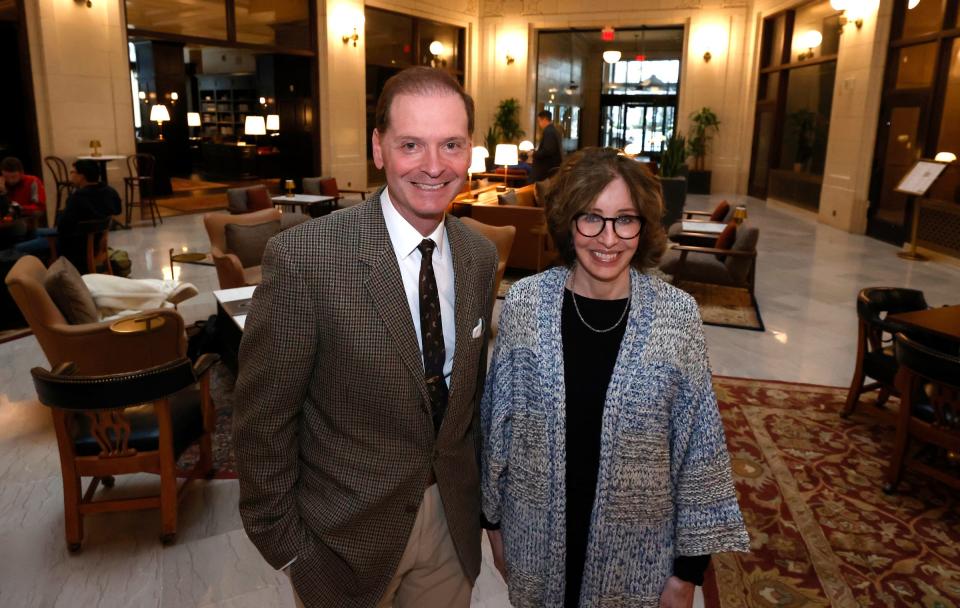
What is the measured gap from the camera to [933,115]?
10.2 meters

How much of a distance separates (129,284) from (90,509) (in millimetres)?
2145

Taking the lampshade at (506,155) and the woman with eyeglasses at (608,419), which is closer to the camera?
the woman with eyeglasses at (608,419)

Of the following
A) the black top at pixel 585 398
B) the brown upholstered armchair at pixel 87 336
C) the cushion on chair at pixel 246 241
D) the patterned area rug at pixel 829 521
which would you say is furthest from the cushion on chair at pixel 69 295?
the patterned area rug at pixel 829 521

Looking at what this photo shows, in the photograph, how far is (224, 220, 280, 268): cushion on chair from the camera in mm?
6312

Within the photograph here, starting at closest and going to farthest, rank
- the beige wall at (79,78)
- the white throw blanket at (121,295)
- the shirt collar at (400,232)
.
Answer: the shirt collar at (400,232)
the white throw blanket at (121,295)
the beige wall at (79,78)

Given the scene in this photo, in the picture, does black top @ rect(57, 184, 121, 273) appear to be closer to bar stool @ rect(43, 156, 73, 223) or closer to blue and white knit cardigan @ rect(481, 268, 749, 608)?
bar stool @ rect(43, 156, 73, 223)

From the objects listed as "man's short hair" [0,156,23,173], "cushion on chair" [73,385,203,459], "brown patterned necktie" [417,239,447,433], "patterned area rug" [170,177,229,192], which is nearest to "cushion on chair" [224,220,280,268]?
"cushion on chair" [73,385,203,459]

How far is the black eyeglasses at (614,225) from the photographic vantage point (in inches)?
62.9

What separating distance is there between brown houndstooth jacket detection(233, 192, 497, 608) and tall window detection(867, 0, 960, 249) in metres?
10.5

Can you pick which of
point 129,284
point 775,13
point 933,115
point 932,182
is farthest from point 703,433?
point 775,13

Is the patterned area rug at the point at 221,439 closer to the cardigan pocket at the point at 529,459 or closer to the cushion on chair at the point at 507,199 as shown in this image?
the cardigan pocket at the point at 529,459

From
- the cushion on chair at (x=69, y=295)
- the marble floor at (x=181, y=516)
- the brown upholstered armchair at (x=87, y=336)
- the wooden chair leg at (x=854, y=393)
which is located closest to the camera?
the marble floor at (x=181, y=516)

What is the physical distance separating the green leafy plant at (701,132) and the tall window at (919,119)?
6.16 meters

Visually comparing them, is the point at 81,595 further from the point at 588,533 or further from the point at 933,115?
the point at 933,115
